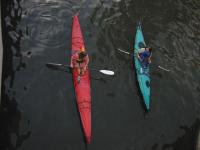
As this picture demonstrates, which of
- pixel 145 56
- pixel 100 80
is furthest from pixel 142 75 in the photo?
pixel 100 80

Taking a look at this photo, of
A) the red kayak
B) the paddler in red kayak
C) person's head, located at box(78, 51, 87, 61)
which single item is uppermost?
person's head, located at box(78, 51, 87, 61)

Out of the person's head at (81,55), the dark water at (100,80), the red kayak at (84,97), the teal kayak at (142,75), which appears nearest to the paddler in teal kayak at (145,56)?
the teal kayak at (142,75)

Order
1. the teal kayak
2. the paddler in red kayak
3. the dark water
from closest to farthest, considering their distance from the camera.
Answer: the dark water < the paddler in red kayak < the teal kayak

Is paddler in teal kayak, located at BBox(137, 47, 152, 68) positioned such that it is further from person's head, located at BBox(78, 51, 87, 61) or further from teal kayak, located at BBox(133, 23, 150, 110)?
person's head, located at BBox(78, 51, 87, 61)

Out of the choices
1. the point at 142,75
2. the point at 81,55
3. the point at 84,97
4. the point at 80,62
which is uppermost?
the point at 81,55

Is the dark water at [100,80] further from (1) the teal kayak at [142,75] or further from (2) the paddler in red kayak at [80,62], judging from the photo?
(2) the paddler in red kayak at [80,62]

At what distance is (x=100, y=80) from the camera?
14539 millimetres

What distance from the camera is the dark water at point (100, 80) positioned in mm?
12438

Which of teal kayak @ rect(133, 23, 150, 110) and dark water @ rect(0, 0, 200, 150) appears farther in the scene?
teal kayak @ rect(133, 23, 150, 110)

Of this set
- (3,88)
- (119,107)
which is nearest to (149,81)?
(119,107)

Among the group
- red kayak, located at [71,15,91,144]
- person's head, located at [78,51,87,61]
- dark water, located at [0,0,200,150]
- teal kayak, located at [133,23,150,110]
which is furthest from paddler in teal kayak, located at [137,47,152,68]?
person's head, located at [78,51,87,61]

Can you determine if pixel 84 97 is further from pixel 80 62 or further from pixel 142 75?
pixel 142 75

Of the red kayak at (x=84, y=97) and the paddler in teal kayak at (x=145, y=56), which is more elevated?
the paddler in teal kayak at (x=145, y=56)

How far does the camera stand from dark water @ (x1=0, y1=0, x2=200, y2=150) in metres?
12.4
